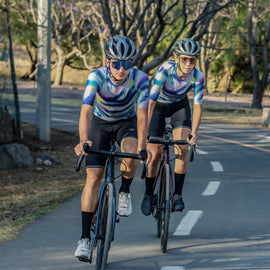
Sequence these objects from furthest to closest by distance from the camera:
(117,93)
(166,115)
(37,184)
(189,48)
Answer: (37,184) → (166,115) → (189,48) → (117,93)

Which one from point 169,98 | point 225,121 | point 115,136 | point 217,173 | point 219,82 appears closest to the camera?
point 115,136

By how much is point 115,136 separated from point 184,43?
4.91 ft

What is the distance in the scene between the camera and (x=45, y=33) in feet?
50.6

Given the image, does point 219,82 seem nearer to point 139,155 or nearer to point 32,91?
point 32,91

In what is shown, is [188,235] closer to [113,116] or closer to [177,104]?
[177,104]

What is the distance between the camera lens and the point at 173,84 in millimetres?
7188

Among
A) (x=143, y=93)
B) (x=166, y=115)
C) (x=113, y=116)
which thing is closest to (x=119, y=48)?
(x=143, y=93)

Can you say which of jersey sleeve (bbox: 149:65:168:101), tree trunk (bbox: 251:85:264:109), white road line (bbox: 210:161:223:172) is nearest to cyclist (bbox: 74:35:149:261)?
jersey sleeve (bbox: 149:65:168:101)

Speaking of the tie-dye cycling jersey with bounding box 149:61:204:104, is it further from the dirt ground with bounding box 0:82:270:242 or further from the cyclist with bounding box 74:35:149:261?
the dirt ground with bounding box 0:82:270:242

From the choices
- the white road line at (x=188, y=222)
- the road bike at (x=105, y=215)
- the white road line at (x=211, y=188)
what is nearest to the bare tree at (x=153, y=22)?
the white road line at (x=211, y=188)

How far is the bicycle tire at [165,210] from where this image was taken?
6250 mm

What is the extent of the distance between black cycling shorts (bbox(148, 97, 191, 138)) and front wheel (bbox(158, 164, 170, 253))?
2.42 ft

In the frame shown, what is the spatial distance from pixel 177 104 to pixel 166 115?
0.19 meters

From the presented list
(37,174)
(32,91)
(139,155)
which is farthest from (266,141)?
(32,91)
